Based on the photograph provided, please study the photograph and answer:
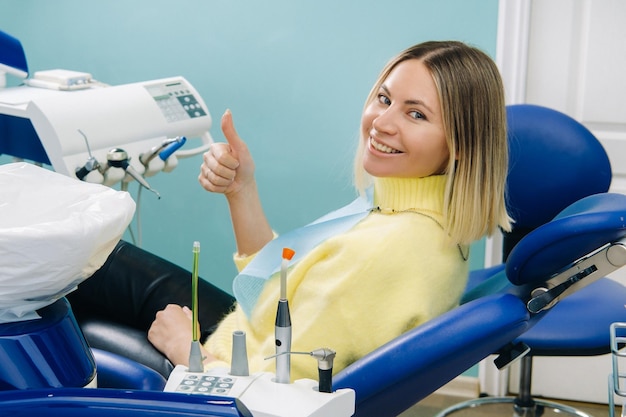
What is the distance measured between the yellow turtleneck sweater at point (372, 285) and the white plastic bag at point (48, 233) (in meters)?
0.44

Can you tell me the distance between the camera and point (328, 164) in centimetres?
295

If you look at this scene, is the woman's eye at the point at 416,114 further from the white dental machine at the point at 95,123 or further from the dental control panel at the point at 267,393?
the white dental machine at the point at 95,123

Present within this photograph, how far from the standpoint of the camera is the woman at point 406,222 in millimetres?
1584

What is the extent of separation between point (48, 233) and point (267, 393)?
341 mm

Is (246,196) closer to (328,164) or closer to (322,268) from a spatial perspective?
(322,268)

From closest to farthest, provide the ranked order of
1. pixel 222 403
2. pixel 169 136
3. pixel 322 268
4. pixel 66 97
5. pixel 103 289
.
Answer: pixel 222 403 → pixel 322 268 → pixel 103 289 → pixel 66 97 → pixel 169 136

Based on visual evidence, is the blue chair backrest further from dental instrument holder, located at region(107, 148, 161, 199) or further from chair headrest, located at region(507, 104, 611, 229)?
dental instrument holder, located at region(107, 148, 161, 199)

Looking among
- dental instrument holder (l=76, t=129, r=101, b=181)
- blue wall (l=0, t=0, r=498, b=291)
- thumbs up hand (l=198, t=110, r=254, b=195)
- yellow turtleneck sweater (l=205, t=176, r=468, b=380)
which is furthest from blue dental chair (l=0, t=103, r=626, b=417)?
blue wall (l=0, t=0, r=498, b=291)

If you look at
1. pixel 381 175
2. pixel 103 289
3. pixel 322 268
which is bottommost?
pixel 103 289

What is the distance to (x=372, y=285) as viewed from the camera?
1.58 meters

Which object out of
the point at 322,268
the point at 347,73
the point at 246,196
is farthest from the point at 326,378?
the point at 347,73

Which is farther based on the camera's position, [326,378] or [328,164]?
[328,164]

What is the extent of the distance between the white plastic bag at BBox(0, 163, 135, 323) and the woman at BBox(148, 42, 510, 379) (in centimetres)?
44

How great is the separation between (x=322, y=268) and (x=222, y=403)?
0.56m
